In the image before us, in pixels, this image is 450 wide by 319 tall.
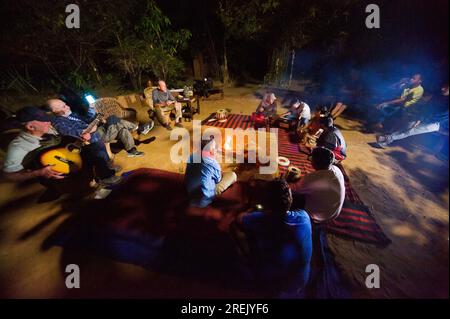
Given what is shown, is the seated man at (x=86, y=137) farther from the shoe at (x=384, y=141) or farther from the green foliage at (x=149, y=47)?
the shoe at (x=384, y=141)

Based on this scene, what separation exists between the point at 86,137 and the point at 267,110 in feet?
17.6

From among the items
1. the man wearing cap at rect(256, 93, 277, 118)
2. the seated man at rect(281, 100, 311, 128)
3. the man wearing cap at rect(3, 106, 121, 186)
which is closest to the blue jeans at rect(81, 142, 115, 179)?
the man wearing cap at rect(3, 106, 121, 186)

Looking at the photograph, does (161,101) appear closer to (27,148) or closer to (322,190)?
(27,148)

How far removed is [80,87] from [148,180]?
25.5 feet

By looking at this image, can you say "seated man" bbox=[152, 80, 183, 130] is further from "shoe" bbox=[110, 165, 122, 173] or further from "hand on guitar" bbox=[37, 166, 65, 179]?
"hand on guitar" bbox=[37, 166, 65, 179]

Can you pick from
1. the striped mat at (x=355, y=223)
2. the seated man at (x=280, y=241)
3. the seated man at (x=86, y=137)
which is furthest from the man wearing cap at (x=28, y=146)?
the striped mat at (x=355, y=223)

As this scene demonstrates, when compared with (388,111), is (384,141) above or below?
below

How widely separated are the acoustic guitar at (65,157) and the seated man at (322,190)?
397 cm

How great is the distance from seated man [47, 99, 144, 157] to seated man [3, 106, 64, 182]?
1.33 ft

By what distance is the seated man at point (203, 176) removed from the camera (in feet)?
9.15

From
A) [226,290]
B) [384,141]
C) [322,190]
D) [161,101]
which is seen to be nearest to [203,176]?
[226,290]

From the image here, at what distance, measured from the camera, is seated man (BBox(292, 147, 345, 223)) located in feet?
8.26

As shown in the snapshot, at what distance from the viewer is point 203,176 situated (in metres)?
2.79
